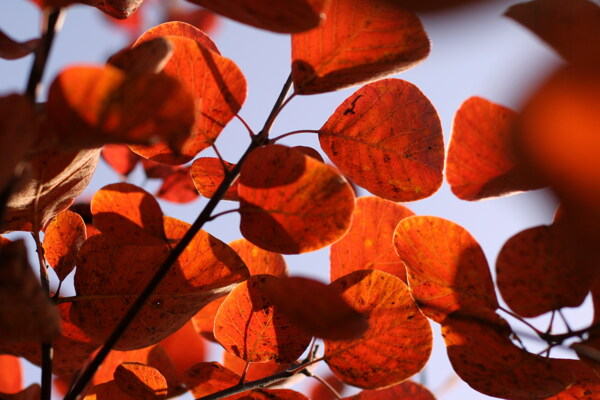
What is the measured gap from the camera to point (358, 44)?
52 centimetres

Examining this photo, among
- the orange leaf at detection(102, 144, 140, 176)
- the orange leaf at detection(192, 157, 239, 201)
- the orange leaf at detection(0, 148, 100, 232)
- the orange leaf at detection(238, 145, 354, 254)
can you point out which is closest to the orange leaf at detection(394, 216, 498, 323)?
the orange leaf at detection(238, 145, 354, 254)

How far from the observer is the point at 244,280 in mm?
597

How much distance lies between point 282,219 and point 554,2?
0.30 meters

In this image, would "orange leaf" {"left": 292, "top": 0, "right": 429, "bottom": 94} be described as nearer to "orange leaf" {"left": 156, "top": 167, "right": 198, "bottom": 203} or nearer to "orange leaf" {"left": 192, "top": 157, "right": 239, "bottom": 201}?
"orange leaf" {"left": 192, "top": 157, "right": 239, "bottom": 201}

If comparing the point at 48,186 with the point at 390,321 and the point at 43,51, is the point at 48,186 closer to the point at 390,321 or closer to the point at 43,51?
the point at 43,51

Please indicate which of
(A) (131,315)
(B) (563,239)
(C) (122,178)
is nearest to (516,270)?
(B) (563,239)

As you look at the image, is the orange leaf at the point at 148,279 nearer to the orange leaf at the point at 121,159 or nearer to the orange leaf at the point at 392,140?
the orange leaf at the point at 392,140

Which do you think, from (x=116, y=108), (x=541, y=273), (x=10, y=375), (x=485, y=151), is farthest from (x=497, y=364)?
(x=10, y=375)

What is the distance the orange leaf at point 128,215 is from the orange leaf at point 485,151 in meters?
0.32

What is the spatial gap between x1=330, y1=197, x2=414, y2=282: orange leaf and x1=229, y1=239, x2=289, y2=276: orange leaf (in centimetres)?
8

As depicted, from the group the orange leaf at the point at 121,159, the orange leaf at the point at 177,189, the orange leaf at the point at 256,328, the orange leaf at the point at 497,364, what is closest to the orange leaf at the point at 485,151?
the orange leaf at the point at 497,364

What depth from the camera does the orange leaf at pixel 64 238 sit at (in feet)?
2.09

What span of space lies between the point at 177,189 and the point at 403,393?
0.61 m

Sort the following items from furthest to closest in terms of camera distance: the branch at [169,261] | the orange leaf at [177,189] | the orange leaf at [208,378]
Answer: the orange leaf at [177,189]
the orange leaf at [208,378]
the branch at [169,261]
